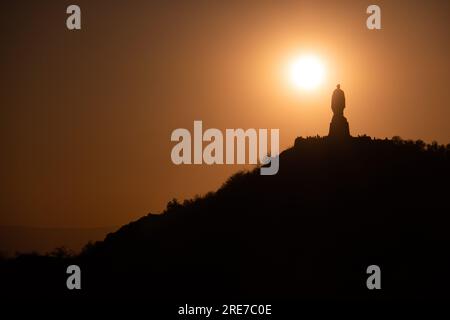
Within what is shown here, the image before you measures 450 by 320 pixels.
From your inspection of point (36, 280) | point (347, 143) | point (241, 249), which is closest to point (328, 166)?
point (347, 143)

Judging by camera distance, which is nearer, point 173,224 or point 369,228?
point 369,228

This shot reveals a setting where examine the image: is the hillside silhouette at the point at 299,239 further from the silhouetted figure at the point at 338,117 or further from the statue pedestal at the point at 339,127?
the silhouetted figure at the point at 338,117

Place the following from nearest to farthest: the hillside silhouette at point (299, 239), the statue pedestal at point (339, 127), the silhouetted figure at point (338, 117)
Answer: the hillside silhouette at point (299, 239)
the silhouetted figure at point (338, 117)
the statue pedestal at point (339, 127)

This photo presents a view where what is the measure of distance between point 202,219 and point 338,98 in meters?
16.4

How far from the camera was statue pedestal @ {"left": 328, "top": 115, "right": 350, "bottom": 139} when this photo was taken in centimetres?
8412

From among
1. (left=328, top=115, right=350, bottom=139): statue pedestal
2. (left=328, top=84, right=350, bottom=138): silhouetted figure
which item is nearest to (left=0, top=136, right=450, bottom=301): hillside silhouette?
(left=328, top=115, right=350, bottom=139): statue pedestal

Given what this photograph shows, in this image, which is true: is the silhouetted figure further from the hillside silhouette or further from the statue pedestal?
the hillside silhouette

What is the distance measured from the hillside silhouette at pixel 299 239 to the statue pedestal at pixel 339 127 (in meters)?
0.73

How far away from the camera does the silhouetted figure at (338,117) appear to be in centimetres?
Answer: 8362

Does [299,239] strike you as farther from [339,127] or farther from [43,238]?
[43,238]

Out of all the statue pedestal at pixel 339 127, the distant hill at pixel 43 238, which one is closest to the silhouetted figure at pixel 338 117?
the statue pedestal at pixel 339 127
